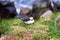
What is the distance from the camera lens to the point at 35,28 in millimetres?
7945

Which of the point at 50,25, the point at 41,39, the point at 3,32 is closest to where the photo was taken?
the point at 41,39

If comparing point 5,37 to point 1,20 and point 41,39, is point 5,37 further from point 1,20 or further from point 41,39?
point 1,20

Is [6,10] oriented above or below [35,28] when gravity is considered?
above

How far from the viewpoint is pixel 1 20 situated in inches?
359

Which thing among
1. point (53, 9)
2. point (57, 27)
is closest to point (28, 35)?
point (57, 27)

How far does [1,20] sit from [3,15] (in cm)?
73

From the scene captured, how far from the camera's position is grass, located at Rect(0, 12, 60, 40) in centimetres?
690

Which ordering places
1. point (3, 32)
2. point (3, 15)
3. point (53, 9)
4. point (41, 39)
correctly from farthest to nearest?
point (53, 9), point (3, 15), point (3, 32), point (41, 39)

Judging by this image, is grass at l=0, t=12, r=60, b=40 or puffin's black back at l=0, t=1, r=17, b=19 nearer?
grass at l=0, t=12, r=60, b=40

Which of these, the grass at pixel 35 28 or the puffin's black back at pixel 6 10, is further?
the puffin's black back at pixel 6 10

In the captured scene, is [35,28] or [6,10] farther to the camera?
[6,10]

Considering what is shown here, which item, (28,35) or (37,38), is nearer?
(37,38)

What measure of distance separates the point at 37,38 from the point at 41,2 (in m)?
4.81

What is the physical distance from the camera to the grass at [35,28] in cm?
690
